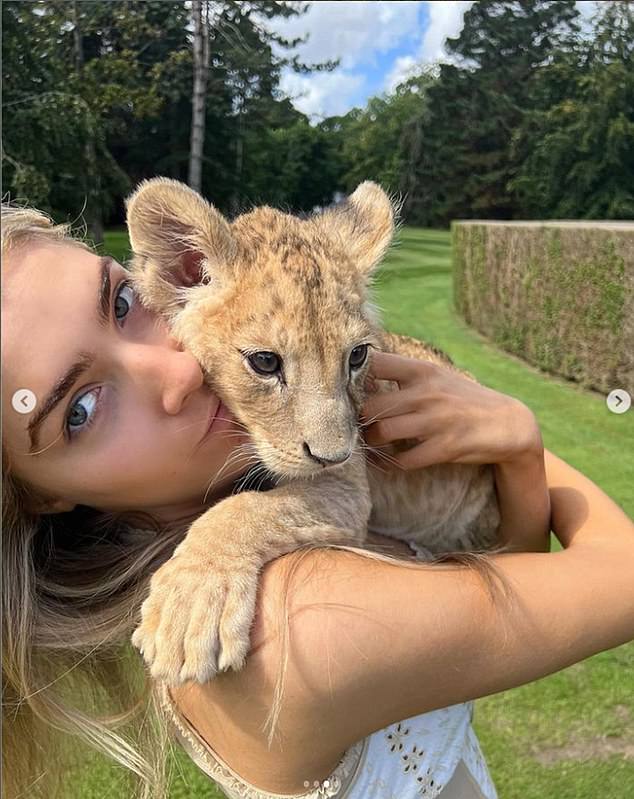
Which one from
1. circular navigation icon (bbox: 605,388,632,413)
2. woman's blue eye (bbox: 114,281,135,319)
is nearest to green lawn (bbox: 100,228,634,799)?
circular navigation icon (bbox: 605,388,632,413)

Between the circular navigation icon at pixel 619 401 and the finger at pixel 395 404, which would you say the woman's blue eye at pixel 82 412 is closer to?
the finger at pixel 395 404

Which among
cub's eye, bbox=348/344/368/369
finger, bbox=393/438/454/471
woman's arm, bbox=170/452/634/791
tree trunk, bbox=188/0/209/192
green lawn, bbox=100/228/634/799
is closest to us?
woman's arm, bbox=170/452/634/791

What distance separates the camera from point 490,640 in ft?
4.64

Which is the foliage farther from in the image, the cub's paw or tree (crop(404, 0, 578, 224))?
the cub's paw

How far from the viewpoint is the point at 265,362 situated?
5.73ft

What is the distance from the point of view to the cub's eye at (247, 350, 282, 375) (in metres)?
1.75

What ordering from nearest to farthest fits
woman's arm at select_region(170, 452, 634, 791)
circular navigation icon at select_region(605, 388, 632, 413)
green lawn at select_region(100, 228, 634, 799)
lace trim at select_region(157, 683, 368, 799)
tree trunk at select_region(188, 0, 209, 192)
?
woman's arm at select_region(170, 452, 634, 791) → lace trim at select_region(157, 683, 368, 799) → green lawn at select_region(100, 228, 634, 799) → circular navigation icon at select_region(605, 388, 632, 413) → tree trunk at select_region(188, 0, 209, 192)

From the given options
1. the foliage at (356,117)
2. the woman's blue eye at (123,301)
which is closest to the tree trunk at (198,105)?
the foliage at (356,117)

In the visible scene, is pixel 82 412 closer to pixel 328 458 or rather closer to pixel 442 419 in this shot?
pixel 328 458

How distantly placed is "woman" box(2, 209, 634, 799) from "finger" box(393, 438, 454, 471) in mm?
68

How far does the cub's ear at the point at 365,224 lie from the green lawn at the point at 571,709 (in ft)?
1.05

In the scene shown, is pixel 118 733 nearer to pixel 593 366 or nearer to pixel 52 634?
pixel 52 634

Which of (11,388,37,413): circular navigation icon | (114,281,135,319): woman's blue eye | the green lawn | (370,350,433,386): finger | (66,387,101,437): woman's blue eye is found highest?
(114,281,135,319): woman's blue eye

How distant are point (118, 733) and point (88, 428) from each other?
761 millimetres
